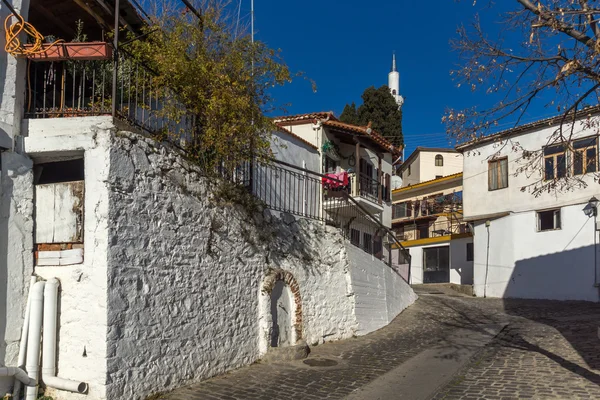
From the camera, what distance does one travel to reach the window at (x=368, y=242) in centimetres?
1315

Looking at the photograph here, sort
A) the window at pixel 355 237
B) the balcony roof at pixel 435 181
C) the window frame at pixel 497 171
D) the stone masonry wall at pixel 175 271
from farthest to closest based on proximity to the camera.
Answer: the balcony roof at pixel 435 181
the window frame at pixel 497 171
the window at pixel 355 237
the stone masonry wall at pixel 175 271

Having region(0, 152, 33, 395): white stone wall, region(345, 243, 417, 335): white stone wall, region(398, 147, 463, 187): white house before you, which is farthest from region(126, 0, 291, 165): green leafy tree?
region(398, 147, 463, 187): white house

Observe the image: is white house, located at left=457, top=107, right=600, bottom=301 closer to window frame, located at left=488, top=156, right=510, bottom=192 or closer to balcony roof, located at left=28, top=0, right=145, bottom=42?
window frame, located at left=488, top=156, right=510, bottom=192

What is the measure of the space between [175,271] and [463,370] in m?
4.94

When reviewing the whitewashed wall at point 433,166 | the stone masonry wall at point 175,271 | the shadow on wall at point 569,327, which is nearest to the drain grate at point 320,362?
the stone masonry wall at point 175,271

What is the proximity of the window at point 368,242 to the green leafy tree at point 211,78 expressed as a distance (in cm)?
567

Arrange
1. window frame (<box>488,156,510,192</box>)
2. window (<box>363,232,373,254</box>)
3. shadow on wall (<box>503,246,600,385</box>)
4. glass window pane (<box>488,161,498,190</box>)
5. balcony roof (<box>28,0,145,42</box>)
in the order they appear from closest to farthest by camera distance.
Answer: balcony roof (<box>28,0,145,42</box>)
window (<box>363,232,373,254</box>)
shadow on wall (<box>503,246,600,385</box>)
window frame (<box>488,156,510,192</box>)
glass window pane (<box>488,161,498,190</box>)

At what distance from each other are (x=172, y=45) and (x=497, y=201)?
59.9ft

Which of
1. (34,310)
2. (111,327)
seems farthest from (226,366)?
(34,310)

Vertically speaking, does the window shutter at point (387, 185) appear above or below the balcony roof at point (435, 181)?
below

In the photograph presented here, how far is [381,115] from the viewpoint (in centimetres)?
3281

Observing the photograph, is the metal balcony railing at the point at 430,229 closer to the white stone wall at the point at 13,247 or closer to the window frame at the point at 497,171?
the window frame at the point at 497,171

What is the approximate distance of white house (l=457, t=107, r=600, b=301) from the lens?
754 inches

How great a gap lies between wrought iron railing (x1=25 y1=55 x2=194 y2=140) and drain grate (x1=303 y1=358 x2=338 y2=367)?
13.8ft
